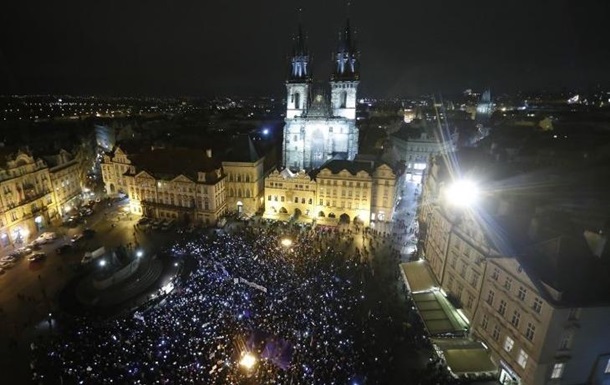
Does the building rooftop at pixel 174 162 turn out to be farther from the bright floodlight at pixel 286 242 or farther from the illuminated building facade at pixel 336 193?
the bright floodlight at pixel 286 242

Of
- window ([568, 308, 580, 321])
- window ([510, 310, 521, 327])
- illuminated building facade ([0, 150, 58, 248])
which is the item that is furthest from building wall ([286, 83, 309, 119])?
window ([568, 308, 580, 321])

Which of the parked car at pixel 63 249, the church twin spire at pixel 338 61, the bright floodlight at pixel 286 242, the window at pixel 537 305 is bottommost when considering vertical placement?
the parked car at pixel 63 249

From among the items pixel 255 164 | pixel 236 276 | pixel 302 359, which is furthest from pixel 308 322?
pixel 255 164

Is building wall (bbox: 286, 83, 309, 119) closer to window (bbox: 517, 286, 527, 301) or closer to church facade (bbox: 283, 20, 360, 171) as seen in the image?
church facade (bbox: 283, 20, 360, 171)

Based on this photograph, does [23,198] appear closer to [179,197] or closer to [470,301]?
[179,197]

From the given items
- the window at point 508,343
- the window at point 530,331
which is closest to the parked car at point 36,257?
the window at point 508,343

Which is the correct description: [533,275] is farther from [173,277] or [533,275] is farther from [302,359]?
[173,277]

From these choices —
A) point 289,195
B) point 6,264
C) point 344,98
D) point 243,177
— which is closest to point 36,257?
point 6,264
